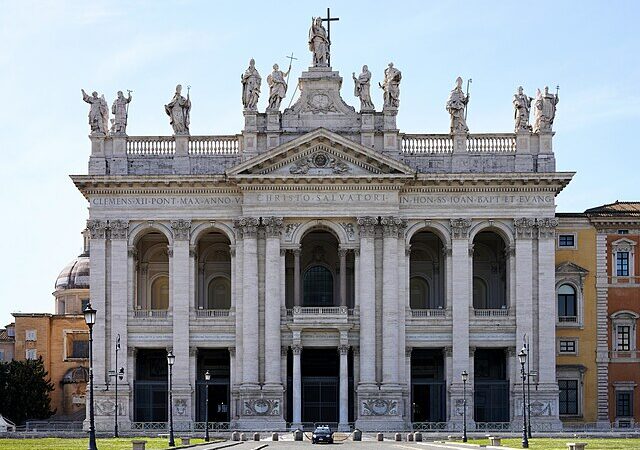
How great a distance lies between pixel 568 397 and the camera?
304ft

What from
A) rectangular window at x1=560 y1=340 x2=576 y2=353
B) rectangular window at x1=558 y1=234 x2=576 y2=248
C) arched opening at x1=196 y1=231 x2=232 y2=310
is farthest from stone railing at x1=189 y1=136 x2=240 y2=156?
rectangular window at x1=560 y1=340 x2=576 y2=353

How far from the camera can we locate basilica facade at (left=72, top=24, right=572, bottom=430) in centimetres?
8831

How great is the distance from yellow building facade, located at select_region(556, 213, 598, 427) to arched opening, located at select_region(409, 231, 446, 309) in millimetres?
7998

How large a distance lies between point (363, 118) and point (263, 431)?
69.2 feet

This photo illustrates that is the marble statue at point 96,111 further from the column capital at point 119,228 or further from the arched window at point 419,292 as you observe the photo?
the arched window at point 419,292

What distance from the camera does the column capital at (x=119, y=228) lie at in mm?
90062

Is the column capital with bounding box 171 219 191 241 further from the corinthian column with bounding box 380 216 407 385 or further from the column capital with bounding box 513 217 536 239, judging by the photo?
the column capital with bounding box 513 217 536 239

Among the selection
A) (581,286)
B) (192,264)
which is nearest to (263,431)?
(192,264)

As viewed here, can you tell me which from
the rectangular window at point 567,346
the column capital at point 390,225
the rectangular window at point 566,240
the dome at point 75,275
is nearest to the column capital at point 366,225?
the column capital at point 390,225

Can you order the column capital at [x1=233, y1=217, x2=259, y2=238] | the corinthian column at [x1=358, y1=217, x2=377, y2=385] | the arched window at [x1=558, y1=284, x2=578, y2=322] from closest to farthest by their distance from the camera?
the corinthian column at [x1=358, y1=217, x2=377, y2=385] < the column capital at [x1=233, y1=217, x2=259, y2=238] < the arched window at [x1=558, y1=284, x2=578, y2=322]

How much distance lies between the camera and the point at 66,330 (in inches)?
4560

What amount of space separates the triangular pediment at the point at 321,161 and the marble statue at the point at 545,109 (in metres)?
9.69

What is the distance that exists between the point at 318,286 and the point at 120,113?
57.8ft

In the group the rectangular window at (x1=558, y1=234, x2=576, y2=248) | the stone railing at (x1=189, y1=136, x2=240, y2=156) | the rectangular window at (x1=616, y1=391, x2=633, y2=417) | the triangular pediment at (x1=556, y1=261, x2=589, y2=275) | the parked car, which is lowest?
the parked car
